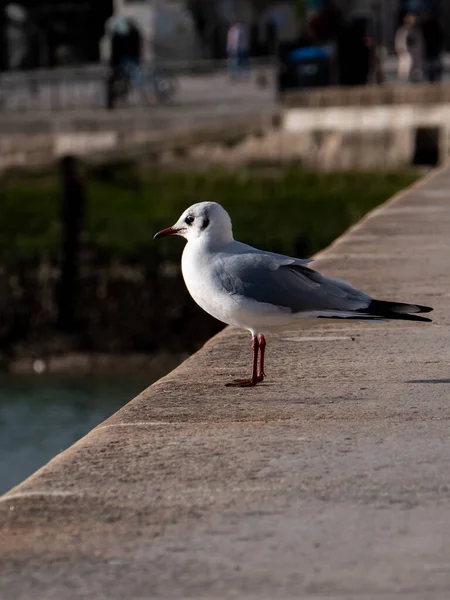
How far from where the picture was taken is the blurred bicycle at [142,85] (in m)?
32.6

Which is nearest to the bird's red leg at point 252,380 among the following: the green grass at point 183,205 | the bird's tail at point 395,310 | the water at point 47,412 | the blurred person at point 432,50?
the bird's tail at point 395,310

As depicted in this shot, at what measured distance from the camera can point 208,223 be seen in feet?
17.6

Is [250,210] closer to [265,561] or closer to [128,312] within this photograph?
[128,312]

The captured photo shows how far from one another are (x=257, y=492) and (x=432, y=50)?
1104 inches

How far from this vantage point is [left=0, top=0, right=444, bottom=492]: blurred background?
24.9 meters

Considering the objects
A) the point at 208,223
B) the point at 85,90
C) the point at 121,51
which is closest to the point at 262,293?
the point at 208,223

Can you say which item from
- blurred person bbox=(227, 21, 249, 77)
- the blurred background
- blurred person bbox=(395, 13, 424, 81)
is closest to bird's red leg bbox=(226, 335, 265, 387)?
the blurred background

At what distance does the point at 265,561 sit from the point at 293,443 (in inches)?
38.9

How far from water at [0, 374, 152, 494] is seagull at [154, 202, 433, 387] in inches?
398

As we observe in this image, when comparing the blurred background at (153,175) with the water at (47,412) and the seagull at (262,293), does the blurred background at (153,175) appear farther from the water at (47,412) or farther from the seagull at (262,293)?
the seagull at (262,293)

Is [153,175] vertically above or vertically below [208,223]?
below

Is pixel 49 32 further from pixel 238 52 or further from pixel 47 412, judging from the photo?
pixel 47 412

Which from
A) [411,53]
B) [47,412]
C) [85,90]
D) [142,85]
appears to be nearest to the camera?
[47,412]

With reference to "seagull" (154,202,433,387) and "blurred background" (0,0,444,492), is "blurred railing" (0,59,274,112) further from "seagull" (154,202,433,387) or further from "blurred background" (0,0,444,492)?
"seagull" (154,202,433,387)
